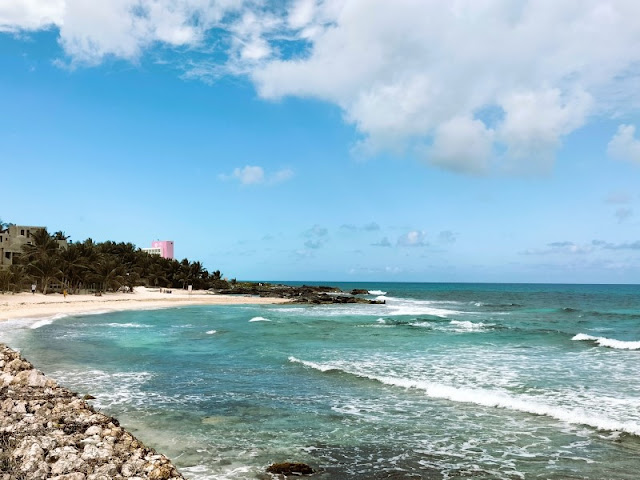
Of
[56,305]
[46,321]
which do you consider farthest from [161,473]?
[56,305]

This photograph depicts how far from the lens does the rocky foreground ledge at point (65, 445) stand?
7.12m

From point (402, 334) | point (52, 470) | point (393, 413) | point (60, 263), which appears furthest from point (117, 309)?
point (52, 470)

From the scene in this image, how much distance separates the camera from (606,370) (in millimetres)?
20500

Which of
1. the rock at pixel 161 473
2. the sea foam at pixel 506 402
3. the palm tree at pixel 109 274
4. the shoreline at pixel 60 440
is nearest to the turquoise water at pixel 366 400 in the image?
the sea foam at pixel 506 402

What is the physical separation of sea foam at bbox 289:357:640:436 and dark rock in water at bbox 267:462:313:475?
7.34 m

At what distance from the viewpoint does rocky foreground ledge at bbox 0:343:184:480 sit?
7117mm

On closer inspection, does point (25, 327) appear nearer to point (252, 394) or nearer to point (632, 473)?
point (252, 394)

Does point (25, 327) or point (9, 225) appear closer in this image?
point (25, 327)

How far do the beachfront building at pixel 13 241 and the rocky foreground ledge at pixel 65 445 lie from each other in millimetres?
71411

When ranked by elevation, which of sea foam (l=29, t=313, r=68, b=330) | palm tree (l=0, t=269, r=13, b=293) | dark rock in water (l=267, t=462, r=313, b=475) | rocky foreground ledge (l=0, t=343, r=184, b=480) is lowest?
dark rock in water (l=267, t=462, r=313, b=475)

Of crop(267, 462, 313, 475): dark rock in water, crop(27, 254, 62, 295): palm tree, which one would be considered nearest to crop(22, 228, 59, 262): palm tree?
crop(27, 254, 62, 295): palm tree

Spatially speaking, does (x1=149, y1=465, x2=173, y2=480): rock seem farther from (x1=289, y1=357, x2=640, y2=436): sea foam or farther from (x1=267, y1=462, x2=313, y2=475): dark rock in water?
(x1=289, y1=357, x2=640, y2=436): sea foam

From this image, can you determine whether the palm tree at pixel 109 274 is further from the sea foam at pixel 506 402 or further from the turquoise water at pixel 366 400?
the sea foam at pixel 506 402

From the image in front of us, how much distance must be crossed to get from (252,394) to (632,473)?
393 inches
